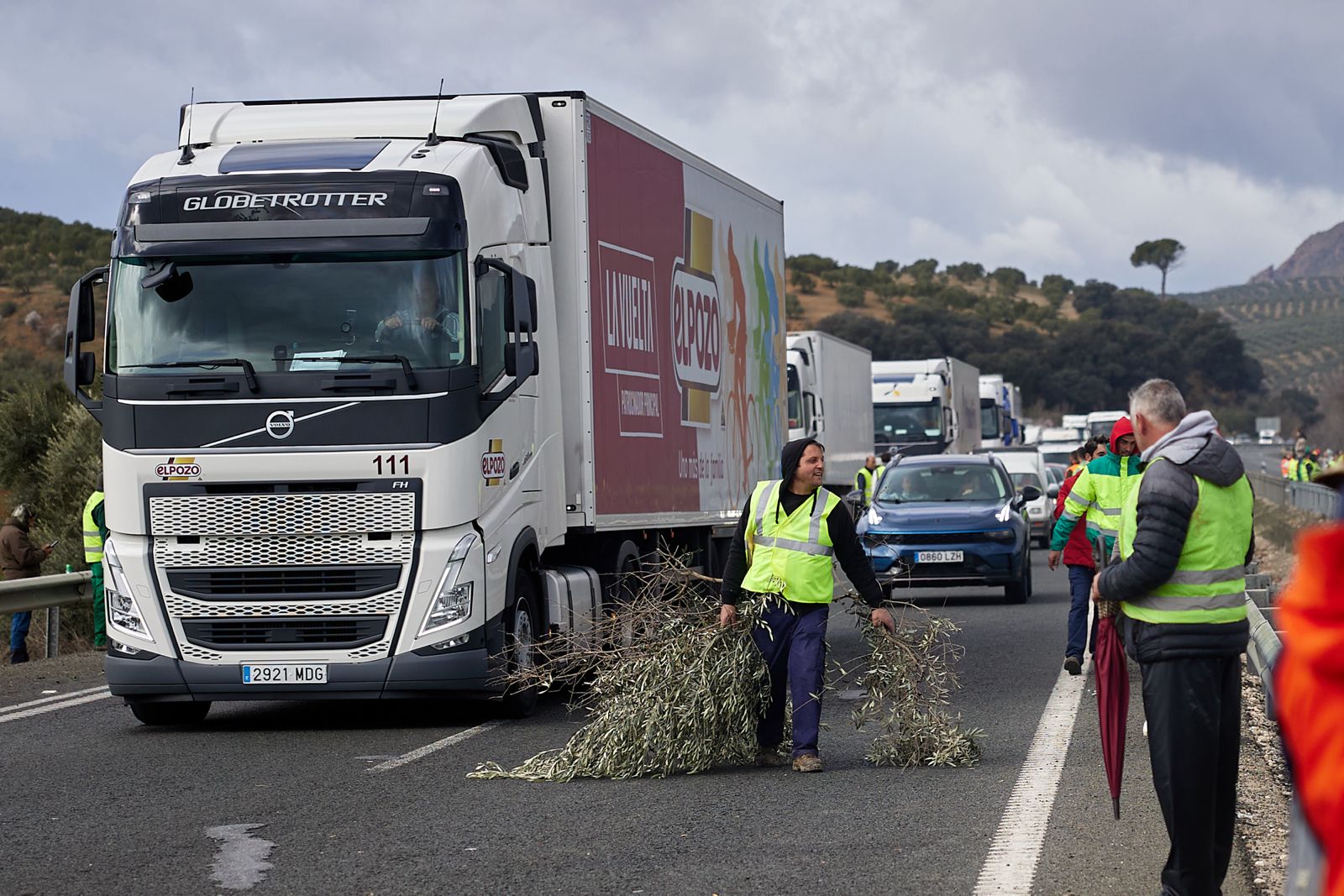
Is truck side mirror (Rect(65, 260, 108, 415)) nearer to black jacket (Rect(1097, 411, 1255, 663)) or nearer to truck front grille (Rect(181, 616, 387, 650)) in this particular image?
truck front grille (Rect(181, 616, 387, 650))

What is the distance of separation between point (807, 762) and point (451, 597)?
2.46m

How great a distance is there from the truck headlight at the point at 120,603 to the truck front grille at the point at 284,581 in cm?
28

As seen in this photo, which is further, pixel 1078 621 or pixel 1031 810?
pixel 1078 621

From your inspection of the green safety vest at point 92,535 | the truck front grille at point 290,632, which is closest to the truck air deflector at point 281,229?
the truck front grille at point 290,632

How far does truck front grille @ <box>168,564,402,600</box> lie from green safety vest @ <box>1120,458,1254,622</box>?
5558mm

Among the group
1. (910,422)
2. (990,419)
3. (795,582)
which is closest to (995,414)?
(990,419)

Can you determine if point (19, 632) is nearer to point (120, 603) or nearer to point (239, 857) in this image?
point (120, 603)

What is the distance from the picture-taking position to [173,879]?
6816 millimetres

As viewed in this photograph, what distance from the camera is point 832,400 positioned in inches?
1203

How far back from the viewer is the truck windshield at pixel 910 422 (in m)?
38.6

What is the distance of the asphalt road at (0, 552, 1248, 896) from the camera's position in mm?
6727

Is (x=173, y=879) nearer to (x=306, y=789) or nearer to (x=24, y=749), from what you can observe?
(x=306, y=789)

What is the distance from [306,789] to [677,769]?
179cm

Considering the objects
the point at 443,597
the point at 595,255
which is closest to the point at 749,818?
the point at 443,597
